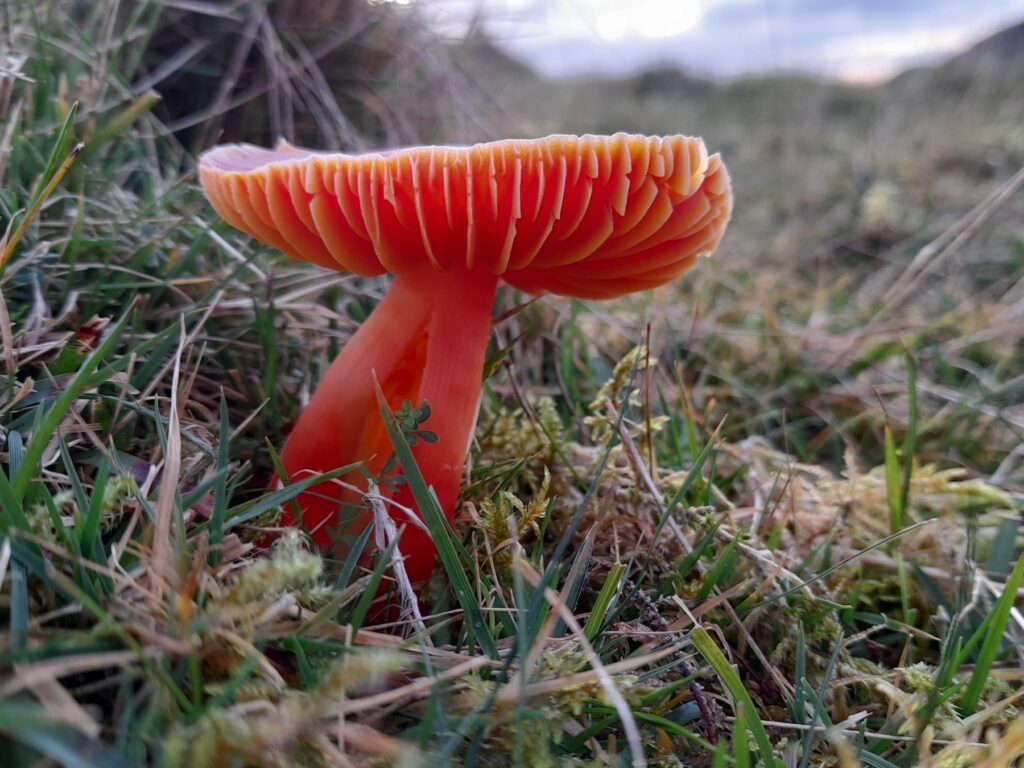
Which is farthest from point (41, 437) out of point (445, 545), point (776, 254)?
point (776, 254)

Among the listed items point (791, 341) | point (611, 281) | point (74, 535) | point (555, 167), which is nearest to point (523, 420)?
point (611, 281)

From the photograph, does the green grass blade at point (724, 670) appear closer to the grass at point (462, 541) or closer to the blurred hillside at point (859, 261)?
the grass at point (462, 541)

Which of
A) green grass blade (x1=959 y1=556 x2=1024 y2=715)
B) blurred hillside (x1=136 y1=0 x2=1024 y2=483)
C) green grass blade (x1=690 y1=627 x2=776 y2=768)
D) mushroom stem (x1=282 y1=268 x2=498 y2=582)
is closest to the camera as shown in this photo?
green grass blade (x1=690 y1=627 x2=776 y2=768)

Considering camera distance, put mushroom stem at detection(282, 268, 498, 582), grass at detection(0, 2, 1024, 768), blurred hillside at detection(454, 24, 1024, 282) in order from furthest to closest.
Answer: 1. blurred hillside at detection(454, 24, 1024, 282)
2. mushroom stem at detection(282, 268, 498, 582)
3. grass at detection(0, 2, 1024, 768)

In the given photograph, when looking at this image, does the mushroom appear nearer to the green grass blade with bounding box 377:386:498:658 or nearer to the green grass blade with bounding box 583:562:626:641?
the green grass blade with bounding box 377:386:498:658

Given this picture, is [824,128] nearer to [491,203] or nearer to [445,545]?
[491,203]

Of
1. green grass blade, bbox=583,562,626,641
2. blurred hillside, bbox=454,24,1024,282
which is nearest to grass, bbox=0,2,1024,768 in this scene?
green grass blade, bbox=583,562,626,641
